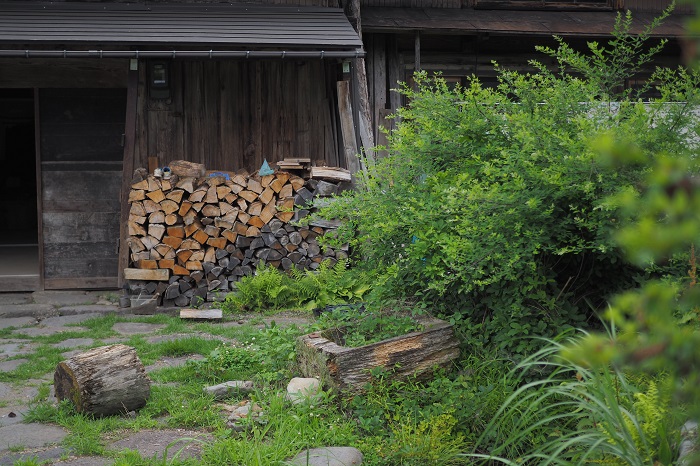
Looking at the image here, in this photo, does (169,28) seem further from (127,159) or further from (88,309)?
(88,309)

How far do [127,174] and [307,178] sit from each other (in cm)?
209

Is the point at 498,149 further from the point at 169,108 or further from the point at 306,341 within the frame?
the point at 169,108

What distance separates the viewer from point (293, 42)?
8461mm

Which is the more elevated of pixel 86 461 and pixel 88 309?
pixel 88 309

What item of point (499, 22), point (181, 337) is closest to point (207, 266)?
point (181, 337)

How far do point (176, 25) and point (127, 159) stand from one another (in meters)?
1.66

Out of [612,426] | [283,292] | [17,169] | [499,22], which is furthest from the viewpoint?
[17,169]

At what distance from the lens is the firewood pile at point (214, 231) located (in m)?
8.48

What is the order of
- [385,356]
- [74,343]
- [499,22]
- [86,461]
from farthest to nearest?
1. [499,22]
2. [74,343]
3. [385,356]
4. [86,461]

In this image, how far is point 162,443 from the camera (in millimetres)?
4254

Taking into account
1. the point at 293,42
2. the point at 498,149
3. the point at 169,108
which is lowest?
the point at 498,149

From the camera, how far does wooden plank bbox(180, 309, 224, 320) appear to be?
773 cm

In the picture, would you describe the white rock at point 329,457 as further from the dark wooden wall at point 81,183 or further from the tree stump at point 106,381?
the dark wooden wall at point 81,183

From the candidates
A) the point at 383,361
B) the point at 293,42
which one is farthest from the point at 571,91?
the point at 293,42
